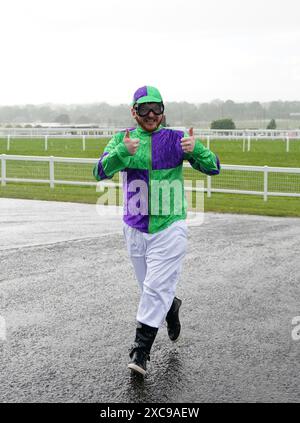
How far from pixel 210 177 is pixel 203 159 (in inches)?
590

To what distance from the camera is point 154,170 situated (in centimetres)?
529

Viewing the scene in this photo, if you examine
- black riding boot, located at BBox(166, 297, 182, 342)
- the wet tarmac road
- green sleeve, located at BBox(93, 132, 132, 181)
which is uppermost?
green sleeve, located at BBox(93, 132, 132, 181)

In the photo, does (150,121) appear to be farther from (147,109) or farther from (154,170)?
(154,170)

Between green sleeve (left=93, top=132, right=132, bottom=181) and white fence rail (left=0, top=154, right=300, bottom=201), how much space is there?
1209 cm

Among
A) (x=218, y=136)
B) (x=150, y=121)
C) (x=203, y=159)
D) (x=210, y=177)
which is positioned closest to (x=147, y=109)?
(x=150, y=121)

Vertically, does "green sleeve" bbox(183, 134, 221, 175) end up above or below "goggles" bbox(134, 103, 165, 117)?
below

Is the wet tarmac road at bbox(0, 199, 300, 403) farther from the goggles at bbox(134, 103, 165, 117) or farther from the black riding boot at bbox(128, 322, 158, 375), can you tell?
the goggles at bbox(134, 103, 165, 117)

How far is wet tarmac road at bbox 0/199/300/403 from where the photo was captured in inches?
190

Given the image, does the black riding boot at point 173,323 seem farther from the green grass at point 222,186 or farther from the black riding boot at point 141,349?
the green grass at point 222,186

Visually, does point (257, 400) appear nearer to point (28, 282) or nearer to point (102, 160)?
point (102, 160)

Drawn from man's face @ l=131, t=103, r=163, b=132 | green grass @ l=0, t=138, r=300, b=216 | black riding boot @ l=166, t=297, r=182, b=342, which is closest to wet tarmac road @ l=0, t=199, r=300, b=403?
black riding boot @ l=166, t=297, r=182, b=342

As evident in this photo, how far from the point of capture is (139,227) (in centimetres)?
534

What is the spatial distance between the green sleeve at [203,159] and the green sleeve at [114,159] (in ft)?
1.52

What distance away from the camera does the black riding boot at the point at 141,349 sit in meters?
5.07
